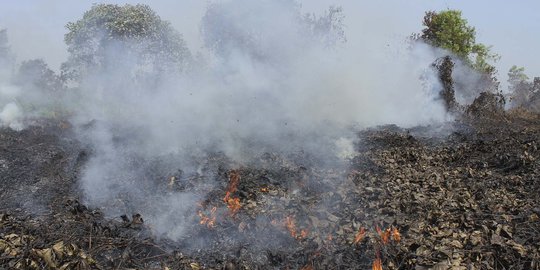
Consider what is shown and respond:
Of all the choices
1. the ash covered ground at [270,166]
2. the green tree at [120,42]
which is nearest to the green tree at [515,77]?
the ash covered ground at [270,166]

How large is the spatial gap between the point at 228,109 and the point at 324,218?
25.4 ft

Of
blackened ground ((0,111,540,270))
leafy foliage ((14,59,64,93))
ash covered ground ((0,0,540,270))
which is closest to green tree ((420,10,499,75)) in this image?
ash covered ground ((0,0,540,270))

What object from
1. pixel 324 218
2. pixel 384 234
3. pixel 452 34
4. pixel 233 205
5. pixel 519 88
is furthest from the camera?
pixel 519 88

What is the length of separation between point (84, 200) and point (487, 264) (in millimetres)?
7175

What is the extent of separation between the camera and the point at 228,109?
553 inches

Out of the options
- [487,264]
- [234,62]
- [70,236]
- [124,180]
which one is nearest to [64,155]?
[124,180]

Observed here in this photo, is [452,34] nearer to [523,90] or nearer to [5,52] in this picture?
[523,90]

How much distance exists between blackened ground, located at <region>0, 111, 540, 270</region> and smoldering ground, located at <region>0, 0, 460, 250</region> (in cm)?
48

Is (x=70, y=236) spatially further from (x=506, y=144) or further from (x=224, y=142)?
(x=506, y=144)

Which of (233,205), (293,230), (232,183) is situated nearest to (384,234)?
(293,230)

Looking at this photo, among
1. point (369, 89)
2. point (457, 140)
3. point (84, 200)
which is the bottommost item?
point (84, 200)

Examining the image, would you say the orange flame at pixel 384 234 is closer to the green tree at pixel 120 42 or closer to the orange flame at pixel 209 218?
the orange flame at pixel 209 218

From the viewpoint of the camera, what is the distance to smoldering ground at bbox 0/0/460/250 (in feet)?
28.7

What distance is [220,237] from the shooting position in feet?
21.8
